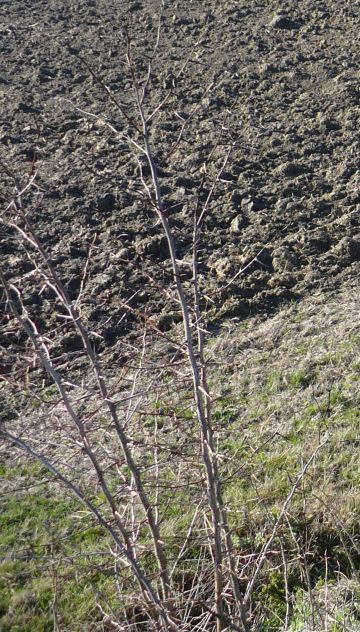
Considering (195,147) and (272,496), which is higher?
(195,147)

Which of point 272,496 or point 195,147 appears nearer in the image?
point 272,496

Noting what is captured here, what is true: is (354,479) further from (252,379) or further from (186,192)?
(186,192)

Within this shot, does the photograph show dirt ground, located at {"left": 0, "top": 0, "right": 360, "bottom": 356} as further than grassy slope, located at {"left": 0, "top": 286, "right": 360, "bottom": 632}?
Yes

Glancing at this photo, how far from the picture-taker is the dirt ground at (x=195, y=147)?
6.57 meters

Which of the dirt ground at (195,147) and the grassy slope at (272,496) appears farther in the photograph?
the dirt ground at (195,147)

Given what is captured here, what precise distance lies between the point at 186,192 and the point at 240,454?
327 centimetres

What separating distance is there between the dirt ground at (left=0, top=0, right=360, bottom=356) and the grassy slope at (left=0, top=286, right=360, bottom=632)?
1.64ft

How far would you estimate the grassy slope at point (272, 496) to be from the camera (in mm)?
3691

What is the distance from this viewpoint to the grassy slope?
369 centimetres

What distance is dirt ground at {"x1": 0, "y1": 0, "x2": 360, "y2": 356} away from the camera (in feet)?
21.6

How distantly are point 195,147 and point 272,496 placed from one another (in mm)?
4521

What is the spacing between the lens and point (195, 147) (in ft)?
27.2

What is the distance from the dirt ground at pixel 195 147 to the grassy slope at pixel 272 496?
0.50 meters

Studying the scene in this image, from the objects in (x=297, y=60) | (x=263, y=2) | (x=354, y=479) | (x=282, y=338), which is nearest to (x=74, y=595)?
(x=354, y=479)
